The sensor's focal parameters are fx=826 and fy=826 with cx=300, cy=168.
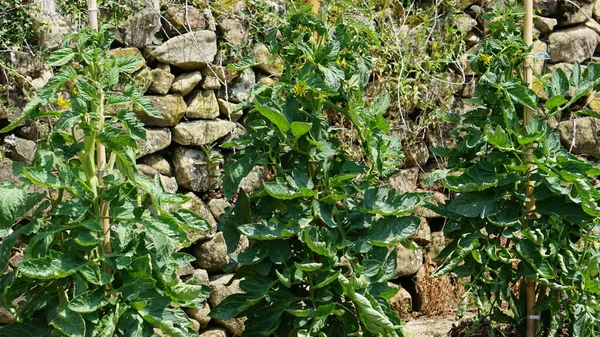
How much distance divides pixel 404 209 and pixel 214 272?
152 centimetres

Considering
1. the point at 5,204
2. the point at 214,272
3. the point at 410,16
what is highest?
the point at 5,204

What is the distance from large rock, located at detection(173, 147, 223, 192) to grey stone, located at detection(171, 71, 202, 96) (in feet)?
0.96

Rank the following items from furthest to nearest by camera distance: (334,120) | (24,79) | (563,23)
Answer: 1. (563,23)
2. (334,120)
3. (24,79)

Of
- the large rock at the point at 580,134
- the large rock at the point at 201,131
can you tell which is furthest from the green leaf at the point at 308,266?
the large rock at the point at 580,134

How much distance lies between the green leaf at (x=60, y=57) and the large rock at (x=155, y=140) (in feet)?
4.26

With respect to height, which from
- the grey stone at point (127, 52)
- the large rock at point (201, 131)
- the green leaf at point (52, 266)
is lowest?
the large rock at point (201, 131)

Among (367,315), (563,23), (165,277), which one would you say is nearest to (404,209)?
(367,315)

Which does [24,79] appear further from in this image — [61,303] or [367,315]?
[367,315]

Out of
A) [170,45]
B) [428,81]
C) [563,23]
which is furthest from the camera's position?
[563,23]

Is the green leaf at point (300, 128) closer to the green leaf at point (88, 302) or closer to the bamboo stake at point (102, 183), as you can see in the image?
the bamboo stake at point (102, 183)

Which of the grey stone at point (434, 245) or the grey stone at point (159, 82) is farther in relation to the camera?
the grey stone at point (434, 245)

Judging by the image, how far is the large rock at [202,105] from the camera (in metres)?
4.21

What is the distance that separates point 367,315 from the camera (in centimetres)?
296

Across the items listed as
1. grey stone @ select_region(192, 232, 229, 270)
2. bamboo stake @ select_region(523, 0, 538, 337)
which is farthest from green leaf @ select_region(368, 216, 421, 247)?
grey stone @ select_region(192, 232, 229, 270)
